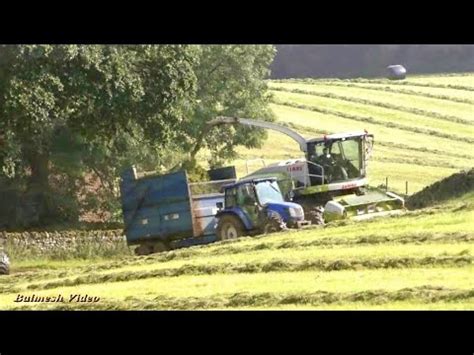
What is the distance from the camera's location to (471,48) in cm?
4031

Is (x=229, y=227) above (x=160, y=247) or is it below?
above

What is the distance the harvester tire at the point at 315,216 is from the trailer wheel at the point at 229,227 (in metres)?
1.41

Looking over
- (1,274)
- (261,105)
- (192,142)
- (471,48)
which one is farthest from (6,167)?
(471,48)

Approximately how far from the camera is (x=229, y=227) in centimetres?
1961

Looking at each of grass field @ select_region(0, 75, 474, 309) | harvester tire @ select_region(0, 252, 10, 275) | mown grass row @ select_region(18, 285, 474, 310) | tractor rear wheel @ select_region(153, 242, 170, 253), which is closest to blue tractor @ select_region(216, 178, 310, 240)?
grass field @ select_region(0, 75, 474, 309)

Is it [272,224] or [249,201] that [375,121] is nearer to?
[249,201]

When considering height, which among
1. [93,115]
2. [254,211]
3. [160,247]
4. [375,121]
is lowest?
[160,247]

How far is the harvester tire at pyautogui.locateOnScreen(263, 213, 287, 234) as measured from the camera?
1898cm

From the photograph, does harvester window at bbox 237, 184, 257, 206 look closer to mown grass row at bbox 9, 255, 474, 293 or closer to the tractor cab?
the tractor cab

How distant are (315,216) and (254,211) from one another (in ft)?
4.42

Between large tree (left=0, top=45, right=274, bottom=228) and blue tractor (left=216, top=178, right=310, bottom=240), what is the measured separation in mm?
4295

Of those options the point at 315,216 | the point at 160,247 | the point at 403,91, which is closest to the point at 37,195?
the point at 160,247

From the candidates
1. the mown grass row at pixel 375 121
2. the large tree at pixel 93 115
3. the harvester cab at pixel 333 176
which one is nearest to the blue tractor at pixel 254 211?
the harvester cab at pixel 333 176

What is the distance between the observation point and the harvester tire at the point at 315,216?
19891mm
